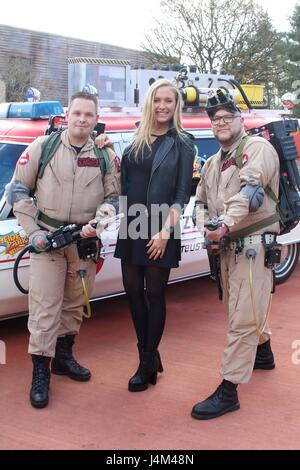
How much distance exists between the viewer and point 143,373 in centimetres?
413

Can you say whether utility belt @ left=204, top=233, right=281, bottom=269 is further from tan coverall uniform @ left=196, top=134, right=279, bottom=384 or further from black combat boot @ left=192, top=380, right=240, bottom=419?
black combat boot @ left=192, top=380, right=240, bottom=419

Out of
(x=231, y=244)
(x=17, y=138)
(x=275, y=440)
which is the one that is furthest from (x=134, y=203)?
(x=275, y=440)

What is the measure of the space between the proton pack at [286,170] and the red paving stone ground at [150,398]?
45.5 inches

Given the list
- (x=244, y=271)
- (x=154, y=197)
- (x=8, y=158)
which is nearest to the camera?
(x=244, y=271)

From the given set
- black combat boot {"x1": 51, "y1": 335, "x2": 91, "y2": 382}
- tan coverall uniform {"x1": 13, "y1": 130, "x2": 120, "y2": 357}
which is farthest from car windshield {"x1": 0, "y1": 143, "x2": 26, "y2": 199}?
black combat boot {"x1": 51, "y1": 335, "x2": 91, "y2": 382}

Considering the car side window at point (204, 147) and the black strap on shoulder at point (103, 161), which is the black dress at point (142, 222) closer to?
the black strap on shoulder at point (103, 161)

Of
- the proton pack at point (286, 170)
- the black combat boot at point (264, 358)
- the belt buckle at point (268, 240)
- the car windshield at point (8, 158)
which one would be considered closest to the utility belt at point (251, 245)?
the belt buckle at point (268, 240)

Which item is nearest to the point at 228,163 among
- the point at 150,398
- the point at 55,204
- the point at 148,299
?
the point at 148,299

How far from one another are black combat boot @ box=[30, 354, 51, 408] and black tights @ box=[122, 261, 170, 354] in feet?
2.05

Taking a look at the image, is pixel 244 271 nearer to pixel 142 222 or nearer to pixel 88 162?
pixel 142 222

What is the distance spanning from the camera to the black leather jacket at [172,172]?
12.6ft

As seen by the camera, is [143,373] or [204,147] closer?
[143,373]

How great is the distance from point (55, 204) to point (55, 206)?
0.01 m

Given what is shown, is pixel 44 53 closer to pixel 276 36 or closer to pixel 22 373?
pixel 276 36
